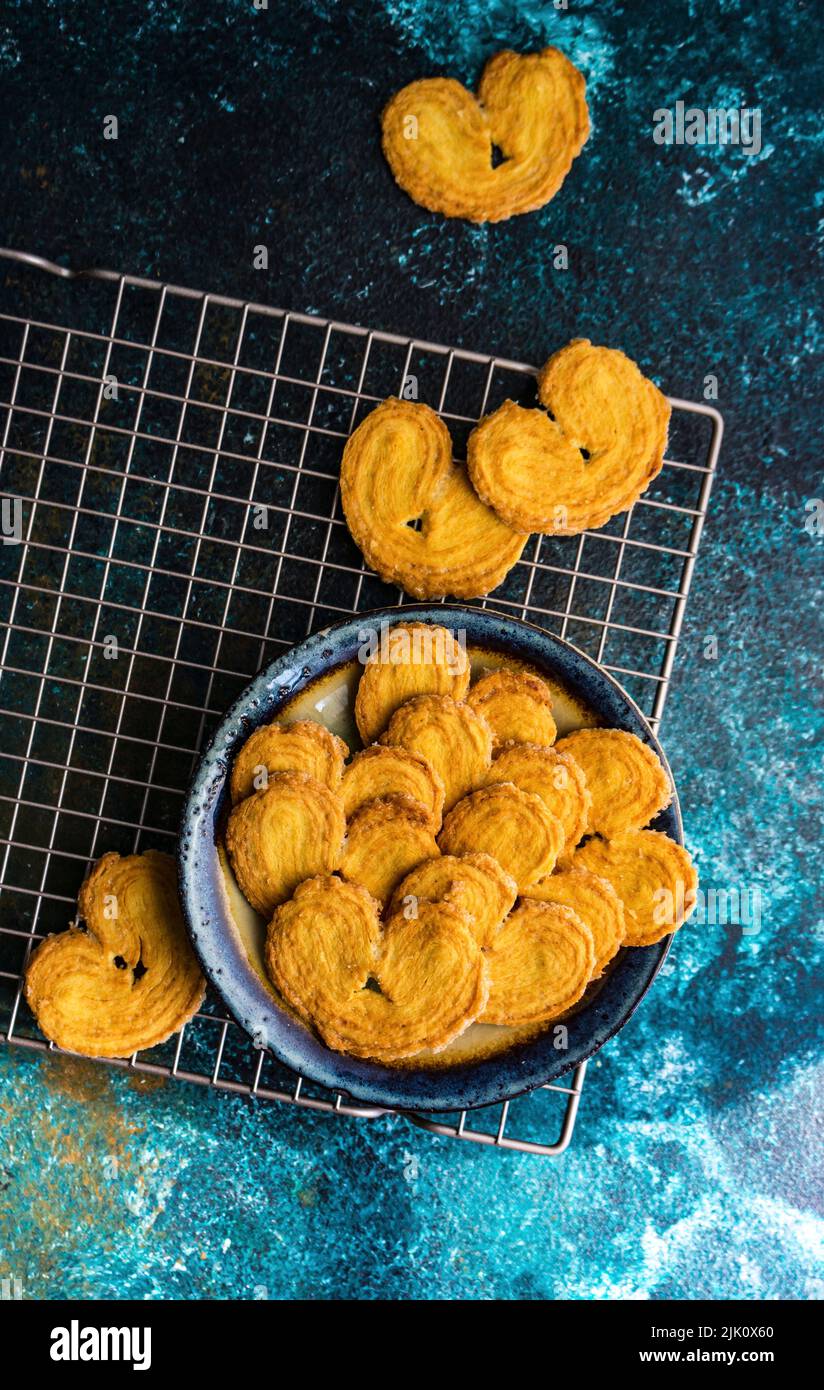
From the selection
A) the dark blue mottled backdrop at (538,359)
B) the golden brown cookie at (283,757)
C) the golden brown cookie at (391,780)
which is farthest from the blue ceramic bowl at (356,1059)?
the dark blue mottled backdrop at (538,359)

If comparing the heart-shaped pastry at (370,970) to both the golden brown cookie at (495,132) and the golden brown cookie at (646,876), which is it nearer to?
the golden brown cookie at (646,876)

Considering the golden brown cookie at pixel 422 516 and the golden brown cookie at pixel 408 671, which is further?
the golden brown cookie at pixel 422 516

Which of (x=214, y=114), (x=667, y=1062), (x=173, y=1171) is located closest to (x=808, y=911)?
(x=667, y=1062)

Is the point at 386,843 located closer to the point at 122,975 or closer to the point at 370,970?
the point at 370,970

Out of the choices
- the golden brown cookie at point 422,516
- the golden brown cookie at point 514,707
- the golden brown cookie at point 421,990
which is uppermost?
the golden brown cookie at point 422,516

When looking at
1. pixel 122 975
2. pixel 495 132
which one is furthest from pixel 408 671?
pixel 495 132

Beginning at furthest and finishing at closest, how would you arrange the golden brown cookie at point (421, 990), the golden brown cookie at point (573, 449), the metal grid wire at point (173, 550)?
the metal grid wire at point (173, 550) → the golden brown cookie at point (573, 449) → the golden brown cookie at point (421, 990)
